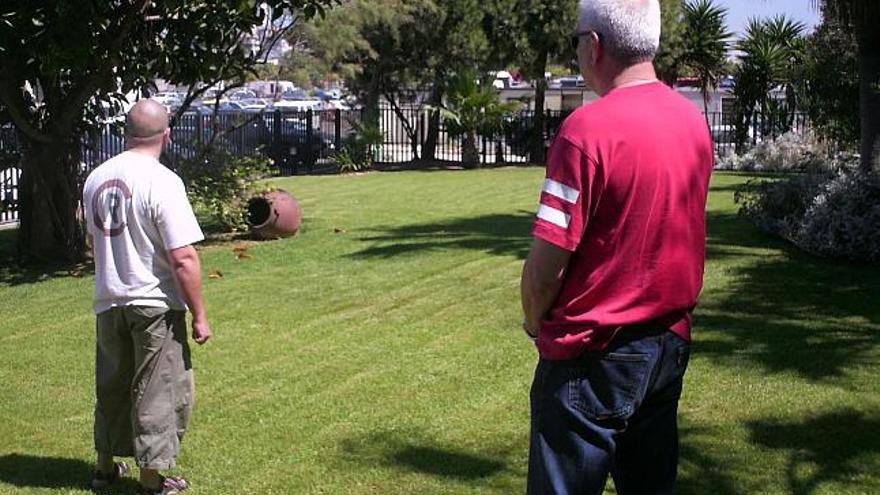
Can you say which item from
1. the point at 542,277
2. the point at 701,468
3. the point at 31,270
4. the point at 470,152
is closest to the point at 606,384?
the point at 542,277

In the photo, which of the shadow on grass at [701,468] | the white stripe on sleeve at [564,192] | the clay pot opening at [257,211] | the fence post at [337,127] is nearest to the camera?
the white stripe on sleeve at [564,192]

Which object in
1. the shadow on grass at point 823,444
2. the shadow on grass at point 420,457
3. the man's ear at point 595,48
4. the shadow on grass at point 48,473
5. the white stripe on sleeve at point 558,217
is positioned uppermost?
the man's ear at point 595,48

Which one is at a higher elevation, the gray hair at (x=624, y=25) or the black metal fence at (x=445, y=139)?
the gray hair at (x=624, y=25)

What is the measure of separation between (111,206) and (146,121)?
1.29ft

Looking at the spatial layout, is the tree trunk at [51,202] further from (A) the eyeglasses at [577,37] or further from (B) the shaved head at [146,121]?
(A) the eyeglasses at [577,37]

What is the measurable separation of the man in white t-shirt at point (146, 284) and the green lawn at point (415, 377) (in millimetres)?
508

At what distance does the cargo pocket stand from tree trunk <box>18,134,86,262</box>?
974 cm

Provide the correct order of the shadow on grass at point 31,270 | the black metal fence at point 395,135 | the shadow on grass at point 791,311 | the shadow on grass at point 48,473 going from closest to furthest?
the shadow on grass at point 48,473, the shadow on grass at point 791,311, the shadow on grass at point 31,270, the black metal fence at point 395,135

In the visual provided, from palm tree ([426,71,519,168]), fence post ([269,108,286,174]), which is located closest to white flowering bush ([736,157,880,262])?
palm tree ([426,71,519,168])

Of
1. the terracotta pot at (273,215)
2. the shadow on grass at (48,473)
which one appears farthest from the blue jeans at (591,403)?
the terracotta pot at (273,215)

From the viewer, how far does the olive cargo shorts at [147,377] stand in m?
4.77

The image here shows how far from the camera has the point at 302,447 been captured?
561cm

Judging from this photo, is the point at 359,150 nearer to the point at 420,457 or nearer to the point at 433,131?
the point at 433,131

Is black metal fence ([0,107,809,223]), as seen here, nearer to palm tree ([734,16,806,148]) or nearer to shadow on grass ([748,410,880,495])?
palm tree ([734,16,806,148])
